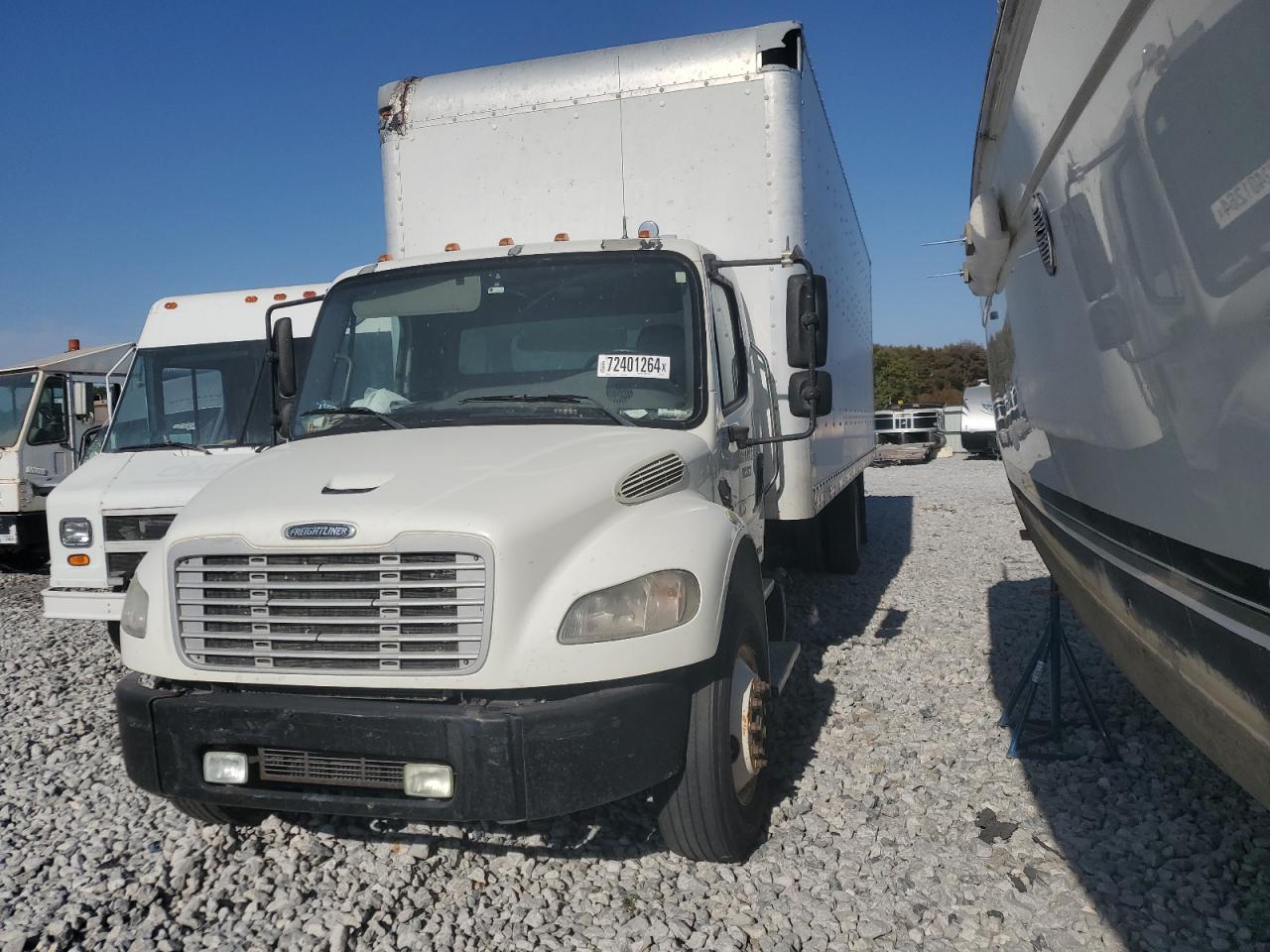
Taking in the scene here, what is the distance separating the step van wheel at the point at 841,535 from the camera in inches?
332

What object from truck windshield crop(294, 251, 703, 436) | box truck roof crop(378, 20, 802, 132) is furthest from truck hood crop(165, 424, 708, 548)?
box truck roof crop(378, 20, 802, 132)

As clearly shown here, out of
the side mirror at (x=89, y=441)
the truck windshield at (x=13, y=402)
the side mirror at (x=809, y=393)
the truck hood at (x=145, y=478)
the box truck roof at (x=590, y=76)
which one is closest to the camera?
the side mirror at (x=809, y=393)

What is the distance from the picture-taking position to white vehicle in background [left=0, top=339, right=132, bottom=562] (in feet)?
34.0

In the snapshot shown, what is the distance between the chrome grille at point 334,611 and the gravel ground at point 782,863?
0.92 m

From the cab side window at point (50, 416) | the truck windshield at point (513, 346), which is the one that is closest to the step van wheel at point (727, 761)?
the truck windshield at point (513, 346)

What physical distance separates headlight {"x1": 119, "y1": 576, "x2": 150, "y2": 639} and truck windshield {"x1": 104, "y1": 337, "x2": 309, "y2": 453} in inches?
149

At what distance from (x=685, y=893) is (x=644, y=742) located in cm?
75

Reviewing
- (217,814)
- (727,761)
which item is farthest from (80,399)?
(727,761)

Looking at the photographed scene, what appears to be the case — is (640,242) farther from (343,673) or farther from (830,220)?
(830,220)

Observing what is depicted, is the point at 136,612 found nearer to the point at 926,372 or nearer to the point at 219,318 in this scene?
the point at 219,318

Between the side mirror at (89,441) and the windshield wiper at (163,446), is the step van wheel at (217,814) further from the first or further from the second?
the side mirror at (89,441)

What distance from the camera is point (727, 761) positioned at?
3160 mm

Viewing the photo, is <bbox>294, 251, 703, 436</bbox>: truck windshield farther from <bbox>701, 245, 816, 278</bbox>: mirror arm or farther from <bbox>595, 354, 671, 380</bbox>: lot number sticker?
<bbox>701, 245, 816, 278</bbox>: mirror arm

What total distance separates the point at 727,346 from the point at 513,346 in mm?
968
